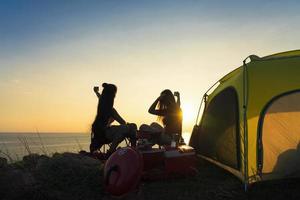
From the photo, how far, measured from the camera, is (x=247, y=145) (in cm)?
782

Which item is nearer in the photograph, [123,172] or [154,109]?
[123,172]

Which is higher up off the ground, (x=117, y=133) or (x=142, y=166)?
(x=117, y=133)

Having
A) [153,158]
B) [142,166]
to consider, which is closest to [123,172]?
[142,166]

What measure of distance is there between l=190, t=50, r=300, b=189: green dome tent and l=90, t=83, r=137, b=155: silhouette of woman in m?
2.18

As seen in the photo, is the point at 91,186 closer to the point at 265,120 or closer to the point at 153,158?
the point at 153,158

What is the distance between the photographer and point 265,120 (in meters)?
8.05

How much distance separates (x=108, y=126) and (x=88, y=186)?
218 cm

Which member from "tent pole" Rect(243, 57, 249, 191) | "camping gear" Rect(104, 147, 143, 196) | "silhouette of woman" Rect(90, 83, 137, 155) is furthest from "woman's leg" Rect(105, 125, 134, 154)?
"tent pole" Rect(243, 57, 249, 191)

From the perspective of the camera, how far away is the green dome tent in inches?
307

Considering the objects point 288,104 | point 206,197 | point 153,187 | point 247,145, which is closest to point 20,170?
point 153,187

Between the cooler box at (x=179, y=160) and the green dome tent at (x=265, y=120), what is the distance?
0.92 m

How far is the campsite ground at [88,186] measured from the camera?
6883mm

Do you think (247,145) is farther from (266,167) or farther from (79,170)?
(79,170)

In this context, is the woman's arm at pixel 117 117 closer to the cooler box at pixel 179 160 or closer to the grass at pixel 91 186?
the grass at pixel 91 186
